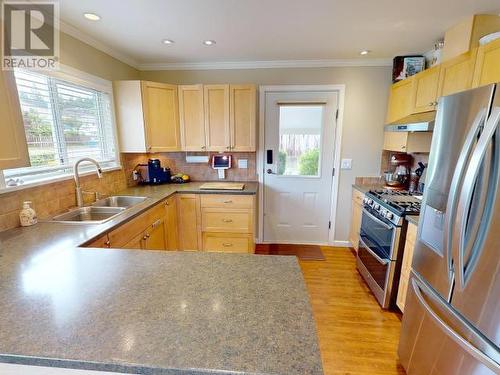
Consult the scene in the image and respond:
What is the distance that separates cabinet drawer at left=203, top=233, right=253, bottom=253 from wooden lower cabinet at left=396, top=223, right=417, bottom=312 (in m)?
1.50

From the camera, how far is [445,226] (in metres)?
1.17

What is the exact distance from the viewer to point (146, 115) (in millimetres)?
2666

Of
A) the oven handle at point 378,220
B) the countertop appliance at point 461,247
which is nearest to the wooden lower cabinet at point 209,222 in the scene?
the oven handle at point 378,220

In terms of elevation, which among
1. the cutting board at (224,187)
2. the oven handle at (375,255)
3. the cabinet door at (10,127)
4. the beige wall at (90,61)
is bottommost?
the oven handle at (375,255)

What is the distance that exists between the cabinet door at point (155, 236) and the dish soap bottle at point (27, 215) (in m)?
0.76

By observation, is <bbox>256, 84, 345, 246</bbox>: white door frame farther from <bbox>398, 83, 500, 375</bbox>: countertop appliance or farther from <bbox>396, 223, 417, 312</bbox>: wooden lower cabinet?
<bbox>398, 83, 500, 375</bbox>: countertop appliance

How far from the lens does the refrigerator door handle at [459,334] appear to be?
937mm

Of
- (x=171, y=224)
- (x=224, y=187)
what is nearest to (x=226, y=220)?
(x=224, y=187)

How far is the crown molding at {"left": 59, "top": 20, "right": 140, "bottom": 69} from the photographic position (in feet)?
6.27

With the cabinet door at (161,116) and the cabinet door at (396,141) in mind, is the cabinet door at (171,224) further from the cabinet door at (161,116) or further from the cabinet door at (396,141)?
the cabinet door at (396,141)

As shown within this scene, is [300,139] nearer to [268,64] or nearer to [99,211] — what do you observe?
[268,64]

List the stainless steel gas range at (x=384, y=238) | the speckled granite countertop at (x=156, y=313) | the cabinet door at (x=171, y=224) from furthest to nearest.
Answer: the cabinet door at (x=171, y=224) → the stainless steel gas range at (x=384, y=238) → the speckled granite countertop at (x=156, y=313)

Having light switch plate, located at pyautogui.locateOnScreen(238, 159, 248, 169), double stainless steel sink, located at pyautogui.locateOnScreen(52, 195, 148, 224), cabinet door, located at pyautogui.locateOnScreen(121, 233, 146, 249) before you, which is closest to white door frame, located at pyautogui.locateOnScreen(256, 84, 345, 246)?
light switch plate, located at pyautogui.locateOnScreen(238, 159, 248, 169)

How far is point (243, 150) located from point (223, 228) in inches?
38.6
